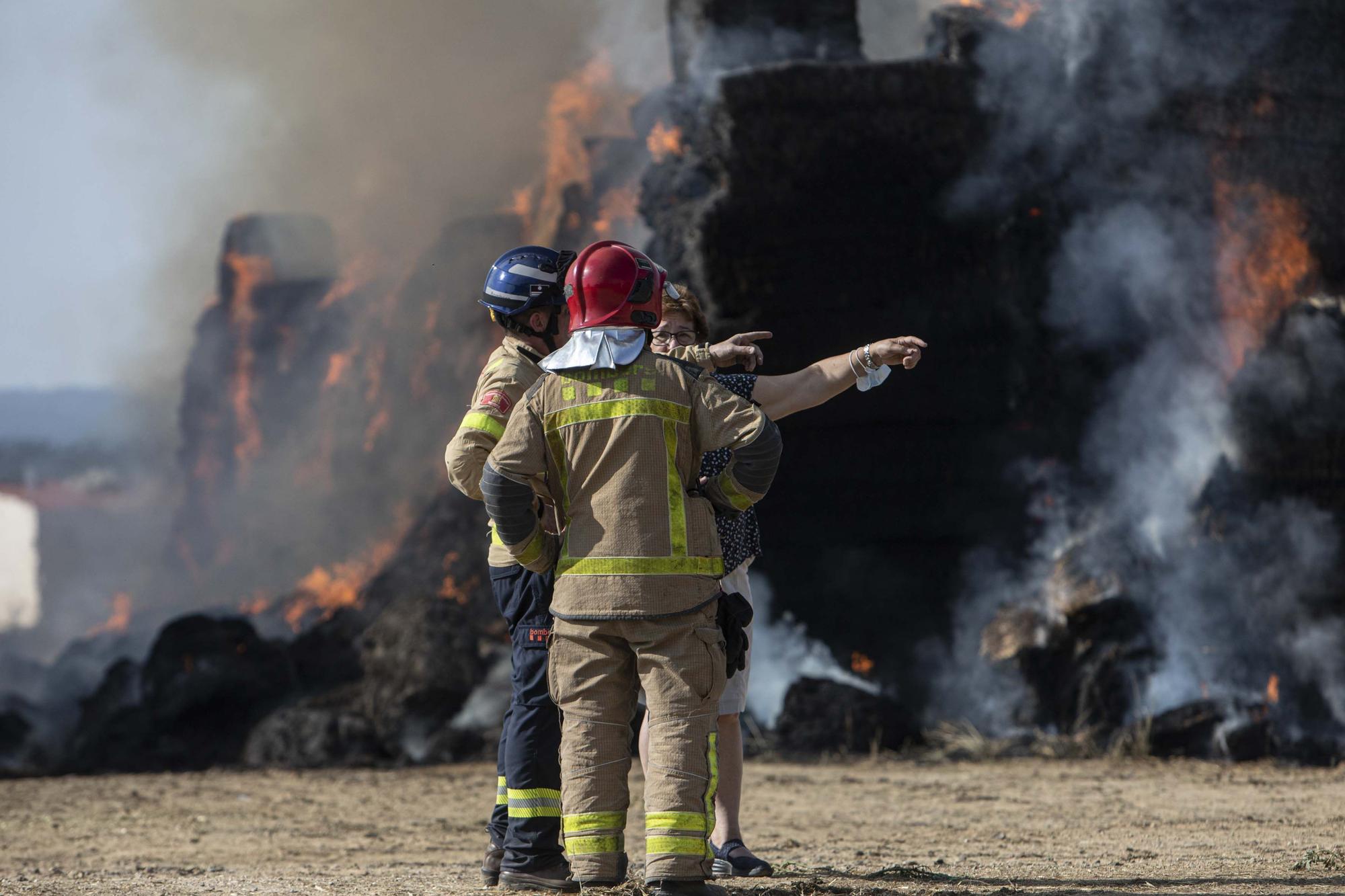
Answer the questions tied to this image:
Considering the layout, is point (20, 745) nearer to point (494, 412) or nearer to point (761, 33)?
point (761, 33)

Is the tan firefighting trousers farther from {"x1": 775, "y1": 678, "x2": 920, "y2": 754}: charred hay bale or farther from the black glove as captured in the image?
{"x1": 775, "y1": 678, "x2": 920, "y2": 754}: charred hay bale

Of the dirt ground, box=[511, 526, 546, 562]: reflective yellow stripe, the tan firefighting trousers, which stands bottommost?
the dirt ground

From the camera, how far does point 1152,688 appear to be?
31.1ft

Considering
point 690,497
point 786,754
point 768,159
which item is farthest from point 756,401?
point 768,159

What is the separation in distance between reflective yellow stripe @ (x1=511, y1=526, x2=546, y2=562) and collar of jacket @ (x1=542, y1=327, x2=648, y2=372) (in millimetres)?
457

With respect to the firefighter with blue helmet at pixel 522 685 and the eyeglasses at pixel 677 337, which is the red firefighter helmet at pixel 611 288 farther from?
the eyeglasses at pixel 677 337

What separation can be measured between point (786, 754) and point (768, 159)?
451 centimetres

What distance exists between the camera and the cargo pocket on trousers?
3650 mm

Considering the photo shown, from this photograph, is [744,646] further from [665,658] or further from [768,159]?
[768,159]

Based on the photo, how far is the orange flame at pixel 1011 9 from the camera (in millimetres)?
10578

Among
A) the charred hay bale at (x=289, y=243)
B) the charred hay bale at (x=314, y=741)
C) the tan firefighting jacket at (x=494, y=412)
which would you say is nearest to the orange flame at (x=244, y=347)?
the charred hay bale at (x=289, y=243)

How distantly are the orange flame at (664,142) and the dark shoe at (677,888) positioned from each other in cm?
846

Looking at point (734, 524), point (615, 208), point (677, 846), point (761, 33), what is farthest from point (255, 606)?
point (677, 846)

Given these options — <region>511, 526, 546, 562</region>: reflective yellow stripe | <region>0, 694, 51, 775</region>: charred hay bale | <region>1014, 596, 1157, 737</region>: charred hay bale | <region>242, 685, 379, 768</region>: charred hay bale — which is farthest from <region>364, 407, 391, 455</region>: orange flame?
<region>511, 526, 546, 562</region>: reflective yellow stripe
